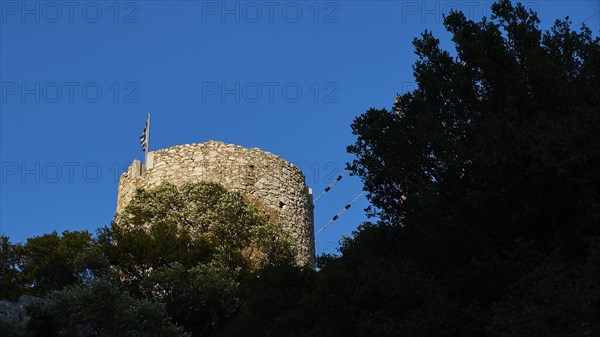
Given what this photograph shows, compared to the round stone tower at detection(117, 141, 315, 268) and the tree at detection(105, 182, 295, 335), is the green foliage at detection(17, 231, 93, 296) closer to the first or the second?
the tree at detection(105, 182, 295, 335)

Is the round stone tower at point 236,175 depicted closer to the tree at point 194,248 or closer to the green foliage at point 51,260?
the tree at point 194,248

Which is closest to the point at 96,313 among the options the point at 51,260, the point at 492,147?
the point at 492,147

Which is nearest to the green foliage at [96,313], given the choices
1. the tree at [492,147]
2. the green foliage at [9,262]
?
the tree at [492,147]

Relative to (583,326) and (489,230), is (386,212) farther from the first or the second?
(583,326)

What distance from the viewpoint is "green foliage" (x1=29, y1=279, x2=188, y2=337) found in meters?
14.3

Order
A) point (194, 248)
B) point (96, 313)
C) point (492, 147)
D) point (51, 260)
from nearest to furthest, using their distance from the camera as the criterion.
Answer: point (492, 147) < point (96, 313) < point (194, 248) < point (51, 260)

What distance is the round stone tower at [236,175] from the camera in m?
23.6

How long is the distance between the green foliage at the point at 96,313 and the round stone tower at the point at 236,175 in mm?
8727

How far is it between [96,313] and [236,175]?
9876mm

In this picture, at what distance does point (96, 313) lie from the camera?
1431 centimetres

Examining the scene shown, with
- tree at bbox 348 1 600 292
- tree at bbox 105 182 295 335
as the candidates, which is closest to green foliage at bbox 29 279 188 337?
tree at bbox 105 182 295 335

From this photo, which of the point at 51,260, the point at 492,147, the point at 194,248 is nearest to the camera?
the point at 492,147

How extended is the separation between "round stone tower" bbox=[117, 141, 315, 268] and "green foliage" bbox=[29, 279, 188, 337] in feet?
28.6

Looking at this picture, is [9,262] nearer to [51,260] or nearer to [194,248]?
[51,260]
